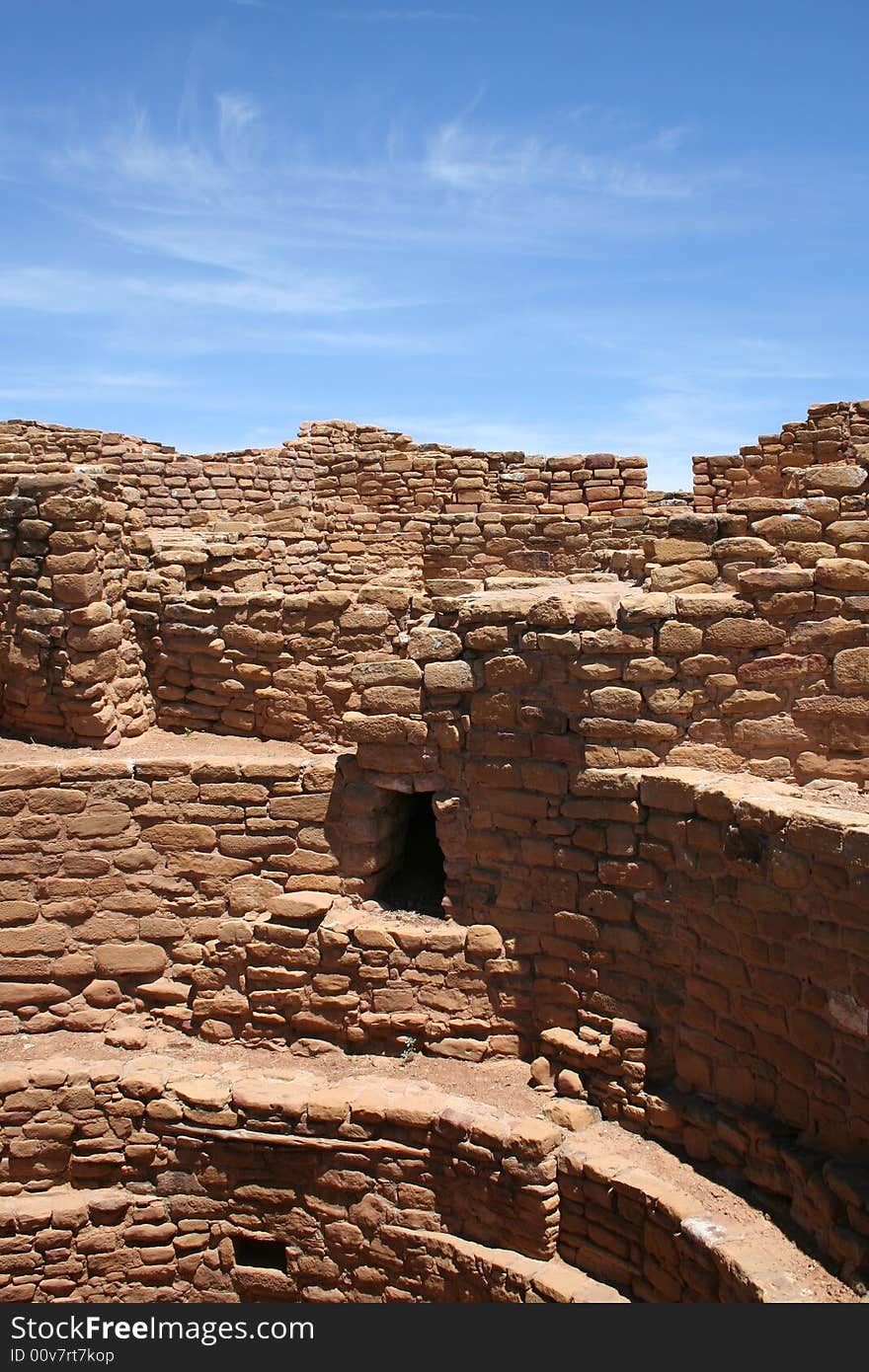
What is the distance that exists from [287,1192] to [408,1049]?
1094 mm

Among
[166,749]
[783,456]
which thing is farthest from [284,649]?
[783,456]

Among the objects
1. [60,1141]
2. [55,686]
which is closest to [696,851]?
[60,1141]

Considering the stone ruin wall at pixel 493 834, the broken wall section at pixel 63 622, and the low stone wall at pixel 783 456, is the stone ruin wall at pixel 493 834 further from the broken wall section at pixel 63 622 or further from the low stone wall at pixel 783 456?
the low stone wall at pixel 783 456

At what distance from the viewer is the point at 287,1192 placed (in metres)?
6.55

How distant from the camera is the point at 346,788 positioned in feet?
23.9

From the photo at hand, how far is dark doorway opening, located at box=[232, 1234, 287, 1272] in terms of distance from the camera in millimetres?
6703

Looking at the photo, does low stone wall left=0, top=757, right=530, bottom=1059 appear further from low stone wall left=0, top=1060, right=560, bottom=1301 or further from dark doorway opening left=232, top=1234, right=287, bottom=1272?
dark doorway opening left=232, top=1234, right=287, bottom=1272

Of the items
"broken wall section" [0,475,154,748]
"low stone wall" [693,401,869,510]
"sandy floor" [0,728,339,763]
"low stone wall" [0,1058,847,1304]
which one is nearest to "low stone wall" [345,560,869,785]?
"sandy floor" [0,728,339,763]

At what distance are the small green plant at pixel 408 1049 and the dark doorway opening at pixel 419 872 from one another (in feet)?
2.59

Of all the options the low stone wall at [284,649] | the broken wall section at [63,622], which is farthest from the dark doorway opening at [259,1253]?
the broken wall section at [63,622]

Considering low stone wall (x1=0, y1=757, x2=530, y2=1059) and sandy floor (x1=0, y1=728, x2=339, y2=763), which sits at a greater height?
sandy floor (x1=0, y1=728, x2=339, y2=763)

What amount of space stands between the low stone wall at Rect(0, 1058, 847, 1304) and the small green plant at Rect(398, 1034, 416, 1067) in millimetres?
258

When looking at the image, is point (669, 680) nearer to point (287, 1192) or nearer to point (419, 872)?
point (419, 872)

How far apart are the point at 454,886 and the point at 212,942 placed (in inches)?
67.5
